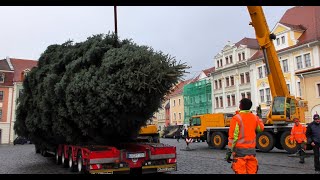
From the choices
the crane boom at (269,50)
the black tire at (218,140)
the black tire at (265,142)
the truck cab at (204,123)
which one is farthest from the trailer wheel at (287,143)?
the truck cab at (204,123)

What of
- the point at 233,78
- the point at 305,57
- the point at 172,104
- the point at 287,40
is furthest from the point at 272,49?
the point at 172,104

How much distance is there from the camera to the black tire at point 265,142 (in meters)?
19.0

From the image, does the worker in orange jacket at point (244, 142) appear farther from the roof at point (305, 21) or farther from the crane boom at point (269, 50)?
the roof at point (305, 21)

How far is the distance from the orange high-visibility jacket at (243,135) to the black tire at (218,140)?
16.0m

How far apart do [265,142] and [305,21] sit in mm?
28805

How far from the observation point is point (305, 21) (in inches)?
1692

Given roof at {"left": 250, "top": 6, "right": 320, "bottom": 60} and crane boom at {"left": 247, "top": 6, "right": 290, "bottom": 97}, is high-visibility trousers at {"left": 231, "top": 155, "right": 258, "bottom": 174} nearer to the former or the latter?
crane boom at {"left": 247, "top": 6, "right": 290, "bottom": 97}

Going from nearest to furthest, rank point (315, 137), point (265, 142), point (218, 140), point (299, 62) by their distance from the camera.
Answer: point (315, 137) → point (265, 142) → point (218, 140) → point (299, 62)

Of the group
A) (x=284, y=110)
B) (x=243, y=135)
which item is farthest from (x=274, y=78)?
(x=243, y=135)

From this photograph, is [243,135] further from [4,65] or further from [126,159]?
[4,65]
